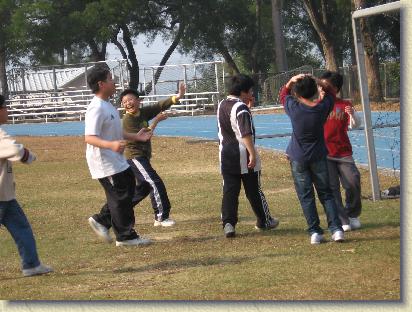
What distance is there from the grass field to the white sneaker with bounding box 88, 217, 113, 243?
0.09 metres

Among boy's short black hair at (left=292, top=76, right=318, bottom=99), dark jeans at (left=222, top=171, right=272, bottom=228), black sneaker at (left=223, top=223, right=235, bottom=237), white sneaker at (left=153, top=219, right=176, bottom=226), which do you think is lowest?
A: white sneaker at (left=153, top=219, right=176, bottom=226)

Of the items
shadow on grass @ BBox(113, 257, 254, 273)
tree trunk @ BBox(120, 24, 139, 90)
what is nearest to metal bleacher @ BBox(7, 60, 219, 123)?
tree trunk @ BBox(120, 24, 139, 90)

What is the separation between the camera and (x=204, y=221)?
12000mm

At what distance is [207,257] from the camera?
9.50 m

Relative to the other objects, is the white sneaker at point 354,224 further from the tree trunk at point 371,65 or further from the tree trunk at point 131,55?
the tree trunk at point 131,55

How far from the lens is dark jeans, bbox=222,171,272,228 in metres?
10.6

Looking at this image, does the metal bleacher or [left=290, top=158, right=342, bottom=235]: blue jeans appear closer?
[left=290, top=158, right=342, bottom=235]: blue jeans

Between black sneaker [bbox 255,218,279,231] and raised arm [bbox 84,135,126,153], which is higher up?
raised arm [bbox 84,135,126,153]

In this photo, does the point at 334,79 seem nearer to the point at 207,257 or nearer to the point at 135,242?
the point at 207,257

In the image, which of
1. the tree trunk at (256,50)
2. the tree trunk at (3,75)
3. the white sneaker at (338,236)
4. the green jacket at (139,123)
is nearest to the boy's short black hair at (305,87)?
the white sneaker at (338,236)

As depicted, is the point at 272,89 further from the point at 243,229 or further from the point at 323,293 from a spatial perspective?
the point at 323,293

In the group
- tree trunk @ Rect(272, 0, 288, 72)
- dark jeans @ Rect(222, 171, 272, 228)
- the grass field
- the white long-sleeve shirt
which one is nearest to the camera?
the grass field

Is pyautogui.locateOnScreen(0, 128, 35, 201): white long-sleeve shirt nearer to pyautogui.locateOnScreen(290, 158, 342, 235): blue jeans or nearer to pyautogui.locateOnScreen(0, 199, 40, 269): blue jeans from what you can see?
pyautogui.locateOnScreen(0, 199, 40, 269): blue jeans

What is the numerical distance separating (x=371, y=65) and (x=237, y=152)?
11295 millimetres
